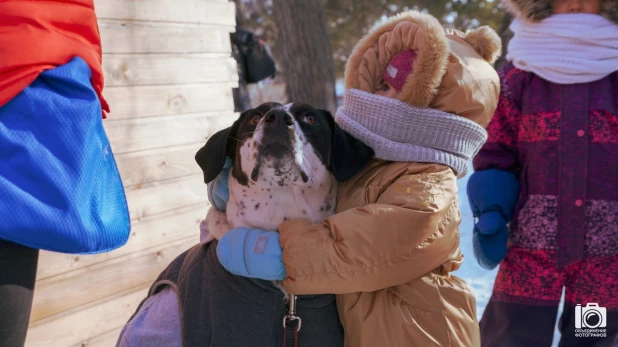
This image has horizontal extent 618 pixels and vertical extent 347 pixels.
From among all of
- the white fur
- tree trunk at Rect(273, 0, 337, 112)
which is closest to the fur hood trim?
the white fur

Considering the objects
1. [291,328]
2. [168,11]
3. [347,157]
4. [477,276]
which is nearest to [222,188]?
[347,157]

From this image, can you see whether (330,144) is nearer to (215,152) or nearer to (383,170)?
(383,170)

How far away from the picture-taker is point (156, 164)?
3.28 m

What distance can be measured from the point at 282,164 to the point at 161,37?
1.51m

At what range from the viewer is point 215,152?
2246 mm

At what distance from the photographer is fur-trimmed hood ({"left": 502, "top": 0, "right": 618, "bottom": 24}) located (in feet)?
8.52

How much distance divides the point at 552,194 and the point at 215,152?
145 centimetres

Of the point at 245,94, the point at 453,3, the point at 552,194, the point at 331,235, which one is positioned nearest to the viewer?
the point at 331,235

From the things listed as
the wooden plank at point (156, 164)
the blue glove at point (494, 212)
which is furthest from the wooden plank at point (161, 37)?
the blue glove at point (494, 212)

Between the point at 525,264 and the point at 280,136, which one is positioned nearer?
the point at 280,136

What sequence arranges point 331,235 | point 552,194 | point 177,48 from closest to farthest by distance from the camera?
point 331,235 → point 552,194 → point 177,48

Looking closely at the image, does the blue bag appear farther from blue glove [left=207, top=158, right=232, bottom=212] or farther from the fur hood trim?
the fur hood trim

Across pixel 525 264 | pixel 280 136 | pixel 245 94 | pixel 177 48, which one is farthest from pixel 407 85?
pixel 245 94

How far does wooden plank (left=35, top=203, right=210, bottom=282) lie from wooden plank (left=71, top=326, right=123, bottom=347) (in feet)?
1.23
